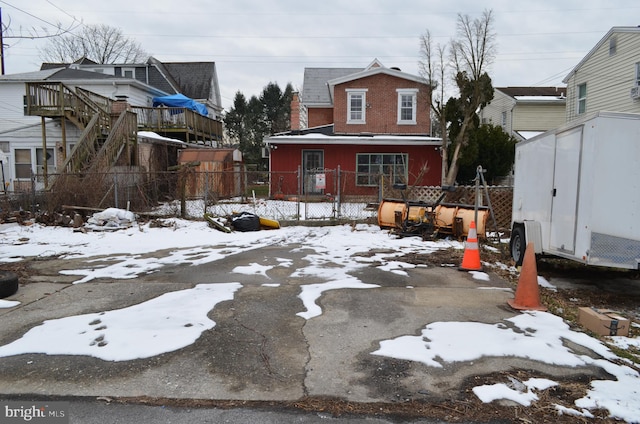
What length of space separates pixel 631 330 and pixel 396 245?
6.06 metres

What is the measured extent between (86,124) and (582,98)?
23.5 m

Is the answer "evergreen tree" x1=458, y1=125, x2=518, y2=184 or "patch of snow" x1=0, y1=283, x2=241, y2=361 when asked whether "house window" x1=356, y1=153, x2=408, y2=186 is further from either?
"patch of snow" x1=0, y1=283, x2=241, y2=361

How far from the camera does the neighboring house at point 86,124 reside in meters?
17.9

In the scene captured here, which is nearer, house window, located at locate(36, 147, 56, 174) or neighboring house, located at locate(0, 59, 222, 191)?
neighboring house, located at locate(0, 59, 222, 191)

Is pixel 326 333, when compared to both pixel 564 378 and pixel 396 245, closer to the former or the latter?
pixel 564 378

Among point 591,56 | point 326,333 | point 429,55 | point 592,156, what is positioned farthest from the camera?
point 429,55

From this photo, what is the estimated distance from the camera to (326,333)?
196 inches

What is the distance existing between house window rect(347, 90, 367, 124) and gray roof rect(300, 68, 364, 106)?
273 cm

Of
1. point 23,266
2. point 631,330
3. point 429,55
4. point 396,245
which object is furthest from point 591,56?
point 23,266

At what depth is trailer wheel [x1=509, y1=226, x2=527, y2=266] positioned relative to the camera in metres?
8.41

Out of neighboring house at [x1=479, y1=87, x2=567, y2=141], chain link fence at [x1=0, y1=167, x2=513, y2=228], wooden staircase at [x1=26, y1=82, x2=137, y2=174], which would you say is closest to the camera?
chain link fence at [x1=0, y1=167, x2=513, y2=228]

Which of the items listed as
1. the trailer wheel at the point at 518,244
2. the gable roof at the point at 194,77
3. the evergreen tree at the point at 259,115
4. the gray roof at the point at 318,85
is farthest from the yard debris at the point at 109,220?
the evergreen tree at the point at 259,115

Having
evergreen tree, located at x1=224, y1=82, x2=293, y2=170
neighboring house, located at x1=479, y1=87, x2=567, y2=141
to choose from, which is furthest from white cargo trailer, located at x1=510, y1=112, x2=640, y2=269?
evergreen tree, located at x1=224, y1=82, x2=293, y2=170

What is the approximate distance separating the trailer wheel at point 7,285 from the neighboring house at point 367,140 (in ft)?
51.6
